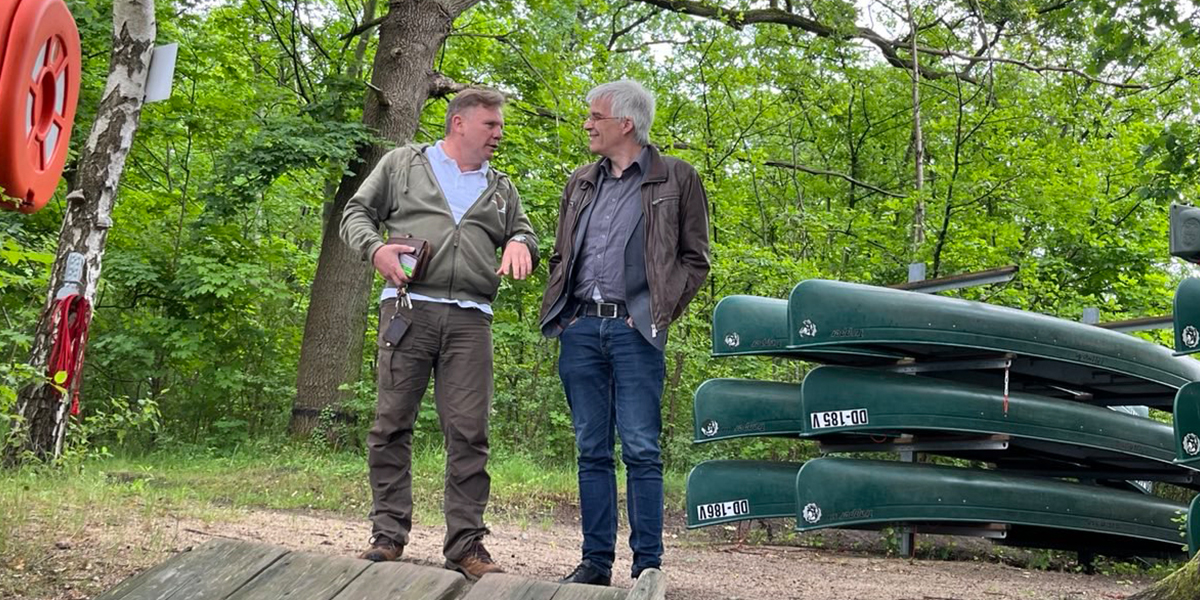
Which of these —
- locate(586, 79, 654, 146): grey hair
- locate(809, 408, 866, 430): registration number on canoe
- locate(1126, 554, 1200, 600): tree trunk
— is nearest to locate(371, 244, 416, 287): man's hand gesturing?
locate(586, 79, 654, 146): grey hair

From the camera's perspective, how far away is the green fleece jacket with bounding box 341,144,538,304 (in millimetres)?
4480

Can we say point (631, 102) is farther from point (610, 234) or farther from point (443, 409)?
point (443, 409)

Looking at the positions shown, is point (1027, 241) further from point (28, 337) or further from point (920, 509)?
point (28, 337)

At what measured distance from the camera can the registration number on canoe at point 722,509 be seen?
8484mm

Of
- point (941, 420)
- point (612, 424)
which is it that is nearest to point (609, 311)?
point (612, 424)

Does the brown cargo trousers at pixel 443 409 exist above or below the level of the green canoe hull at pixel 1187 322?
below

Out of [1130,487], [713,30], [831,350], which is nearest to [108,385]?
[713,30]

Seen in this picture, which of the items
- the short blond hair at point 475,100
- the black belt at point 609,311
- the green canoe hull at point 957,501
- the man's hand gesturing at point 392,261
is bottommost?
the green canoe hull at point 957,501

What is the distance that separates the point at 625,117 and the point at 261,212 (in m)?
14.1

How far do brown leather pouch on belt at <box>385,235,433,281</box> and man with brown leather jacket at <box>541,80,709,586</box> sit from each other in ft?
1.59

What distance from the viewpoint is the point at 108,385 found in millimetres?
14984

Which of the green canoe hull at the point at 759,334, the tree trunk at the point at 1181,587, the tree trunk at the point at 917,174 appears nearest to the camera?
the tree trunk at the point at 1181,587

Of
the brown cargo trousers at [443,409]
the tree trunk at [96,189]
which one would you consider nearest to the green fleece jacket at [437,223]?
the brown cargo trousers at [443,409]

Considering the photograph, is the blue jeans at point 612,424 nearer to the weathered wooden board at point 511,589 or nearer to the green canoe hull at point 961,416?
the weathered wooden board at point 511,589
